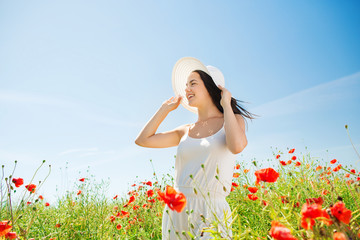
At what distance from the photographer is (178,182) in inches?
79.9

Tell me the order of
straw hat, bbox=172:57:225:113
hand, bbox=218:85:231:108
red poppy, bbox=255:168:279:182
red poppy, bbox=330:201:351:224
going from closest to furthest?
1. red poppy, bbox=330:201:351:224
2. red poppy, bbox=255:168:279:182
3. hand, bbox=218:85:231:108
4. straw hat, bbox=172:57:225:113

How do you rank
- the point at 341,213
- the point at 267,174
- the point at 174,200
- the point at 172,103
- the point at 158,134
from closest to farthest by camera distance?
the point at 341,213
the point at 174,200
the point at 267,174
the point at 158,134
the point at 172,103

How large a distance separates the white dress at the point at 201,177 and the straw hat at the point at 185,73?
58 centimetres

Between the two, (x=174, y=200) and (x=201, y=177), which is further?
(x=201, y=177)

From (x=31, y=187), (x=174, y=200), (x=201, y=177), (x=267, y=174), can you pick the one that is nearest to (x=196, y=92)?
(x=201, y=177)

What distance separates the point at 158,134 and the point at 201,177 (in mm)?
706

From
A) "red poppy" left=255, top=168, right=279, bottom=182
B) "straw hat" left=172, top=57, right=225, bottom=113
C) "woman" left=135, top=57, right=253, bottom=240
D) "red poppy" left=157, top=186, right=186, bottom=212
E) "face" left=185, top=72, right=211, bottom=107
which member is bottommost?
"red poppy" left=157, top=186, right=186, bottom=212

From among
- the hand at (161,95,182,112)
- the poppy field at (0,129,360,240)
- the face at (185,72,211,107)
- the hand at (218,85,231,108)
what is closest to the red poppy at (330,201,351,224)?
the poppy field at (0,129,360,240)

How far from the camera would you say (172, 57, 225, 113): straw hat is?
240 cm

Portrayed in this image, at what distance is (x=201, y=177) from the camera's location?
195 centimetres

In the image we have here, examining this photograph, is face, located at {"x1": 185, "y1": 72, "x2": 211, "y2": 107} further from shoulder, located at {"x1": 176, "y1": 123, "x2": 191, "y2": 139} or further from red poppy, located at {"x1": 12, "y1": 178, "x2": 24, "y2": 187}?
red poppy, located at {"x1": 12, "y1": 178, "x2": 24, "y2": 187}

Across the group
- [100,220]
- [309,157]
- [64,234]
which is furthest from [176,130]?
[309,157]

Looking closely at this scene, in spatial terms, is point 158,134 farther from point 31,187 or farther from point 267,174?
point 267,174

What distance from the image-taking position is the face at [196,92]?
2354 mm
